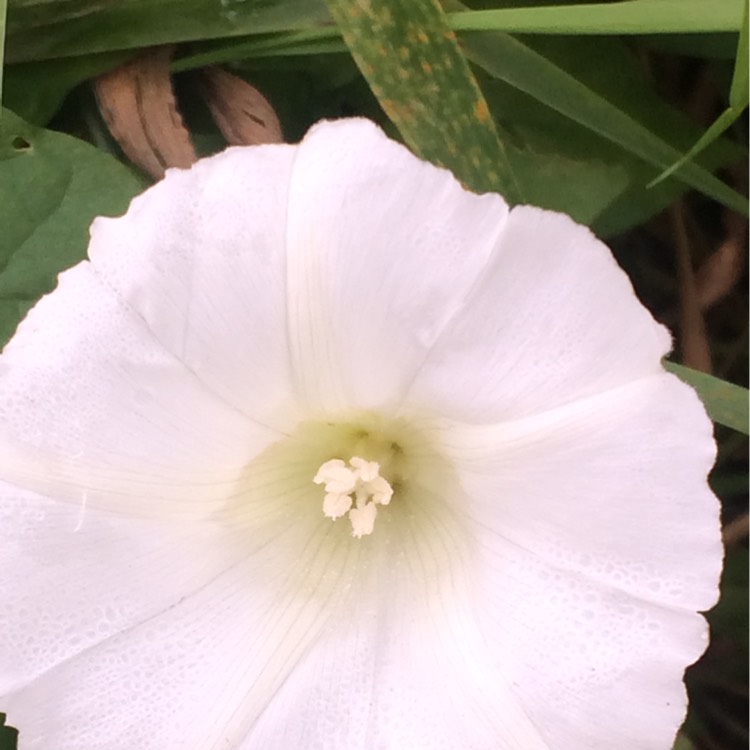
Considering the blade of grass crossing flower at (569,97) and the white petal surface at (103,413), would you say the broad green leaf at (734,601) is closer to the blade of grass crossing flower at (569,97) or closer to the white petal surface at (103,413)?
the blade of grass crossing flower at (569,97)

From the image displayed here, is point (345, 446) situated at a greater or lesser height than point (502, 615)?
greater

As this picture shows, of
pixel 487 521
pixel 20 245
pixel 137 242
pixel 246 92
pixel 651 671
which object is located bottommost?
pixel 651 671

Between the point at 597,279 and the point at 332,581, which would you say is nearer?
the point at 597,279

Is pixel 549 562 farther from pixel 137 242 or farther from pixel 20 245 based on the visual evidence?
pixel 20 245

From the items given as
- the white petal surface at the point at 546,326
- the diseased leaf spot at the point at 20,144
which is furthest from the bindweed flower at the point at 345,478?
the diseased leaf spot at the point at 20,144

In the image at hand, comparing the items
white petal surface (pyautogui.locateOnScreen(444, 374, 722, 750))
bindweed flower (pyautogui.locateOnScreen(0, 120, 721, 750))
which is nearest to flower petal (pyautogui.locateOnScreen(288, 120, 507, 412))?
bindweed flower (pyautogui.locateOnScreen(0, 120, 721, 750))

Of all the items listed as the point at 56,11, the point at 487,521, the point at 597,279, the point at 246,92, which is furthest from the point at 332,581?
the point at 56,11

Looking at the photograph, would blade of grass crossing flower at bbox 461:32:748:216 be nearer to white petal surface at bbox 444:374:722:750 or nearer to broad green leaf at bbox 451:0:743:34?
broad green leaf at bbox 451:0:743:34

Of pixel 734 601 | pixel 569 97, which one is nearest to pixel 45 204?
pixel 569 97
